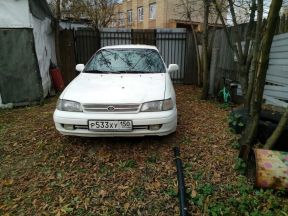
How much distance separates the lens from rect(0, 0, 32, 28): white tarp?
6.33 m

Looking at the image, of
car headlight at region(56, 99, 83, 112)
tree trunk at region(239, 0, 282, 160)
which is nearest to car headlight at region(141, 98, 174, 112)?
car headlight at region(56, 99, 83, 112)

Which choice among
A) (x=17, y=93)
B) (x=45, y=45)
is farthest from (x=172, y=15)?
(x=17, y=93)

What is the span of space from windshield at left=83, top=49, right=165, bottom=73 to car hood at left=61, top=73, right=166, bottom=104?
278mm

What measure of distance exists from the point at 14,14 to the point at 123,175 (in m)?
5.32

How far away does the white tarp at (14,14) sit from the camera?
6332 mm

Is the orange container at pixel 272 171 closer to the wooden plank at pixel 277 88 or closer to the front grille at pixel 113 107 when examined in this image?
the front grille at pixel 113 107

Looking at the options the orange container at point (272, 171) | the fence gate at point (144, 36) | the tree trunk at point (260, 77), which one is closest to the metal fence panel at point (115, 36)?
the fence gate at point (144, 36)

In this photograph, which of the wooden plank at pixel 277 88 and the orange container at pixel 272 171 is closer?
the orange container at pixel 272 171

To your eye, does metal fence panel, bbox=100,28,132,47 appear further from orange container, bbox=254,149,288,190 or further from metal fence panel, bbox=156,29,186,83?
orange container, bbox=254,149,288,190

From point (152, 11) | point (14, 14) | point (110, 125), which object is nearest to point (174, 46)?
point (14, 14)

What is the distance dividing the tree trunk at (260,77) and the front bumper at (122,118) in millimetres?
1077

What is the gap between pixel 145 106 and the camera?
370cm

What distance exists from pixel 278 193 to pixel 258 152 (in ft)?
1.59

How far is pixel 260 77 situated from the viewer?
10.4ft
